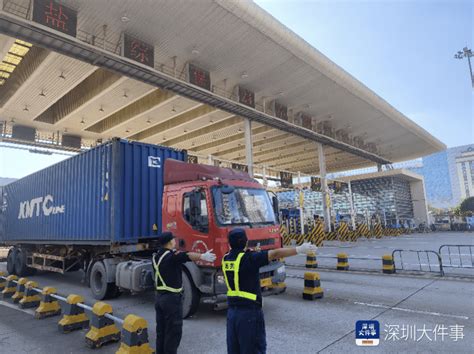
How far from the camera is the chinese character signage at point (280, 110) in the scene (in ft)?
66.9

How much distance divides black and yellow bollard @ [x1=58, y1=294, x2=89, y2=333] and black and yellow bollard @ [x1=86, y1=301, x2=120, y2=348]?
82 centimetres

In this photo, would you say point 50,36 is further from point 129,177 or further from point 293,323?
point 293,323

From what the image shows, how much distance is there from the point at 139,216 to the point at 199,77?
988cm

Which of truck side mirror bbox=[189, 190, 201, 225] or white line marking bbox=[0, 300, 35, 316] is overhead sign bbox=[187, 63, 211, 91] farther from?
white line marking bbox=[0, 300, 35, 316]

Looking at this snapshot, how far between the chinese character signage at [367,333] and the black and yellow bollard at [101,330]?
3.78 meters

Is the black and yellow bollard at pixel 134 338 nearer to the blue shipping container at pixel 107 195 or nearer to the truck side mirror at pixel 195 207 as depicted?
the truck side mirror at pixel 195 207

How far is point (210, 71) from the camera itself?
16266mm

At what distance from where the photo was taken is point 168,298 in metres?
3.92

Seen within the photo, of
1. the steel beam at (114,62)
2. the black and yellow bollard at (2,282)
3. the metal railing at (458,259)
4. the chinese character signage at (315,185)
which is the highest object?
the steel beam at (114,62)

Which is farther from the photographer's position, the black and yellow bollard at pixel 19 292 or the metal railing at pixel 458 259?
the metal railing at pixel 458 259

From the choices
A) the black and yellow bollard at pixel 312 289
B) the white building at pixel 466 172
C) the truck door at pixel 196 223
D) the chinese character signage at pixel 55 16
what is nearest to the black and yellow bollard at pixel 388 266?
the black and yellow bollard at pixel 312 289

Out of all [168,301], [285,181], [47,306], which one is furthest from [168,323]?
[285,181]

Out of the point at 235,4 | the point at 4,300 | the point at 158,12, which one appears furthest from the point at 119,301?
the point at 235,4

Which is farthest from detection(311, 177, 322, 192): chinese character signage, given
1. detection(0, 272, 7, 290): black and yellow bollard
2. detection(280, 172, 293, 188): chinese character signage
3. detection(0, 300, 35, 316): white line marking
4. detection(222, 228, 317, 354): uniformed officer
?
detection(222, 228, 317, 354): uniformed officer
